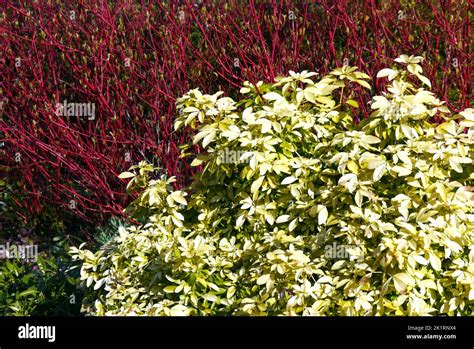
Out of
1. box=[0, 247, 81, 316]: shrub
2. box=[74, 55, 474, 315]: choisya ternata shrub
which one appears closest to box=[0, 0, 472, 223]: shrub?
box=[0, 247, 81, 316]: shrub

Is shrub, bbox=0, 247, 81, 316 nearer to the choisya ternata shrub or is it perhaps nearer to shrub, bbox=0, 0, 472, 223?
shrub, bbox=0, 0, 472, 223

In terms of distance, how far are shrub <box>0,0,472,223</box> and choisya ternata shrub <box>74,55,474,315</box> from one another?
1.79m

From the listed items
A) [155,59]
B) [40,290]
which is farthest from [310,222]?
[155,59]

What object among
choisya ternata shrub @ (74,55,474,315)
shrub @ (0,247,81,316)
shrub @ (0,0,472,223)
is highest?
shrub @ (0,0,472,223)

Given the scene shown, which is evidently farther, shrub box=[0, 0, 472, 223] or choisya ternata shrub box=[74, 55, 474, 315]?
shrub box=[0, 0, 472, 223]

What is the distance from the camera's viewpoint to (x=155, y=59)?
17.7 feet

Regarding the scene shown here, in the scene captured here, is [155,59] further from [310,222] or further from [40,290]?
[310,222]

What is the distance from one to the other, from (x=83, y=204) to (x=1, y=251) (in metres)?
0.77

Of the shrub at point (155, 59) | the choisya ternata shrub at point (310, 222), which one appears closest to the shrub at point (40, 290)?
the shrub at point (155, 59)

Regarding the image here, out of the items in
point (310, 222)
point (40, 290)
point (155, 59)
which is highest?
point (155, 59)

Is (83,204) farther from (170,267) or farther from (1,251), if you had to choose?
(170,267)

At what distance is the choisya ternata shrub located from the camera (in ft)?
9.71

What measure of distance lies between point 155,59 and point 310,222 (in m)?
2.62

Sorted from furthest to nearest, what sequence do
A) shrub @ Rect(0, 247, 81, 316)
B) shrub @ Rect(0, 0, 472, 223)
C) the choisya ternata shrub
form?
shrub @ Rect(0, 0, 472, 223) < shrub @ Rect(0, 247, 81, 316) < the choisya ternata shrub
